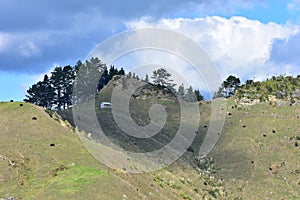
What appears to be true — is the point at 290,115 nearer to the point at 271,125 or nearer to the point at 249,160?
the point at 271,125

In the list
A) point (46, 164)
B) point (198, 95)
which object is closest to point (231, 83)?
point (198, 95)

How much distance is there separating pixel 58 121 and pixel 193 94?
122 m

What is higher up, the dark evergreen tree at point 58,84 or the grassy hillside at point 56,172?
the dark evergreen tree at point 58,84

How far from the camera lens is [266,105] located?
131m

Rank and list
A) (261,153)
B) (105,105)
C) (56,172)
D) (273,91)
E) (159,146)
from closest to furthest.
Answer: (56,172)
(159,146)
(261,153)
(105,105)
(273,91)

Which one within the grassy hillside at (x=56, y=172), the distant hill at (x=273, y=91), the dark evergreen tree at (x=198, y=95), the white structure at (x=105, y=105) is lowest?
the grassy hillside at (x=56, y=172)

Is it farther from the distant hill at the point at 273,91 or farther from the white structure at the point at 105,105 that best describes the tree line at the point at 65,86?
the distant hill at the point at 273,91

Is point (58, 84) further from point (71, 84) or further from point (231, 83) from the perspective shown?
point (231, 83)

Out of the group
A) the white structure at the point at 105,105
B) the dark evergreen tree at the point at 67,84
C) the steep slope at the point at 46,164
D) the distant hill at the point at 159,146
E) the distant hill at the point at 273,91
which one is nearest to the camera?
the steep slope at the point at 46,164

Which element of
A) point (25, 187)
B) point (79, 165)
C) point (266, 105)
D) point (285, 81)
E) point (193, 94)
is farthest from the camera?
point (193, 94)

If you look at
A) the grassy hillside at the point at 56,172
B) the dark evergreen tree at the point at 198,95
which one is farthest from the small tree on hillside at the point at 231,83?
the grassy hillside at the point at 56,172

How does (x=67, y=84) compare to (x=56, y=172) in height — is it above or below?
above

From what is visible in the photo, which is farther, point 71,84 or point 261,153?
point 71,84

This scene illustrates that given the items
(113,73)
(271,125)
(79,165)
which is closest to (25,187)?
(79,165)
